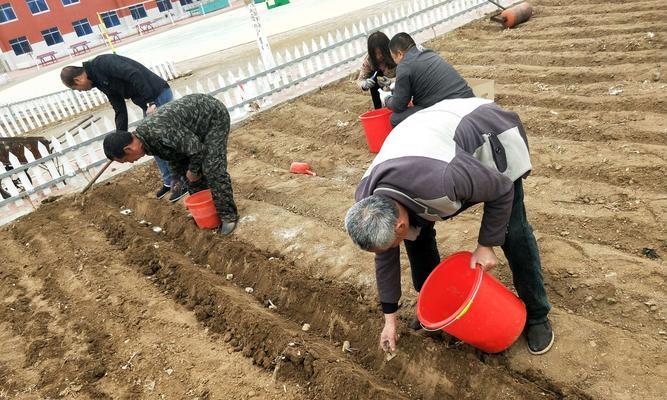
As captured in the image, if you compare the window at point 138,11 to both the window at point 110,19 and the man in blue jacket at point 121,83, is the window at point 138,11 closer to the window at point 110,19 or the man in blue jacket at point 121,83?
the window at point 110,19

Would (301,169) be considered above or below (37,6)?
below

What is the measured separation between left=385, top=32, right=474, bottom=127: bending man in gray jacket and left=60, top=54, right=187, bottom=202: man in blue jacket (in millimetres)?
2492

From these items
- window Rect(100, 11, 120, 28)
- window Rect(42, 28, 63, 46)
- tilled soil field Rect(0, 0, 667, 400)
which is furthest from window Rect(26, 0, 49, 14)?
tilled soil field Rect(0, 0, 667, 400)

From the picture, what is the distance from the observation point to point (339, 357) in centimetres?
284

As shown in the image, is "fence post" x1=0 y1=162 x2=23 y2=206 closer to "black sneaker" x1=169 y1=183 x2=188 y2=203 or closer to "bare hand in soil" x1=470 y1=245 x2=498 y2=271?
"black sneaker" x1=169 y1=183 x2=188 y2=203

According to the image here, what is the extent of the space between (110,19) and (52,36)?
14.9ft

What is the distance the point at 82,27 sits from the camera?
118 feet

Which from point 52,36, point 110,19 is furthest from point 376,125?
point 110,19

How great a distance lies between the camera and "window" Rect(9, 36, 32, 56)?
1316 inches

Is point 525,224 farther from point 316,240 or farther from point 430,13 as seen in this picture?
point 430,13

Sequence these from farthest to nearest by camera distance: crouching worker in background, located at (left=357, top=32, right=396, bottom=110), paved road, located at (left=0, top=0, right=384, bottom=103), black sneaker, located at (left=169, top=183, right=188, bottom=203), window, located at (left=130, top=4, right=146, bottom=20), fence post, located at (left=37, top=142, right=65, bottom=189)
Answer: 1. window, located at (left=130, top=4, right=146, bottom=20)
2. paved road, located at (left=0, top=0, right=384, bottom=103)
3. fence post, located at (left=37, top=142, right=65, bottom=189)
4. black sneaker, located at (left=169, top=183, right=188, bottom=203)
5. crouching worker in background, located at (left=357, top=32, right=396, bottom=110)

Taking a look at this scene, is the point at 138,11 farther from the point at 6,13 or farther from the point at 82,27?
the point at 6,13

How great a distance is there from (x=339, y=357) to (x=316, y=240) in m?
1.40

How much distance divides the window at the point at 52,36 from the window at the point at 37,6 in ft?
4.64
